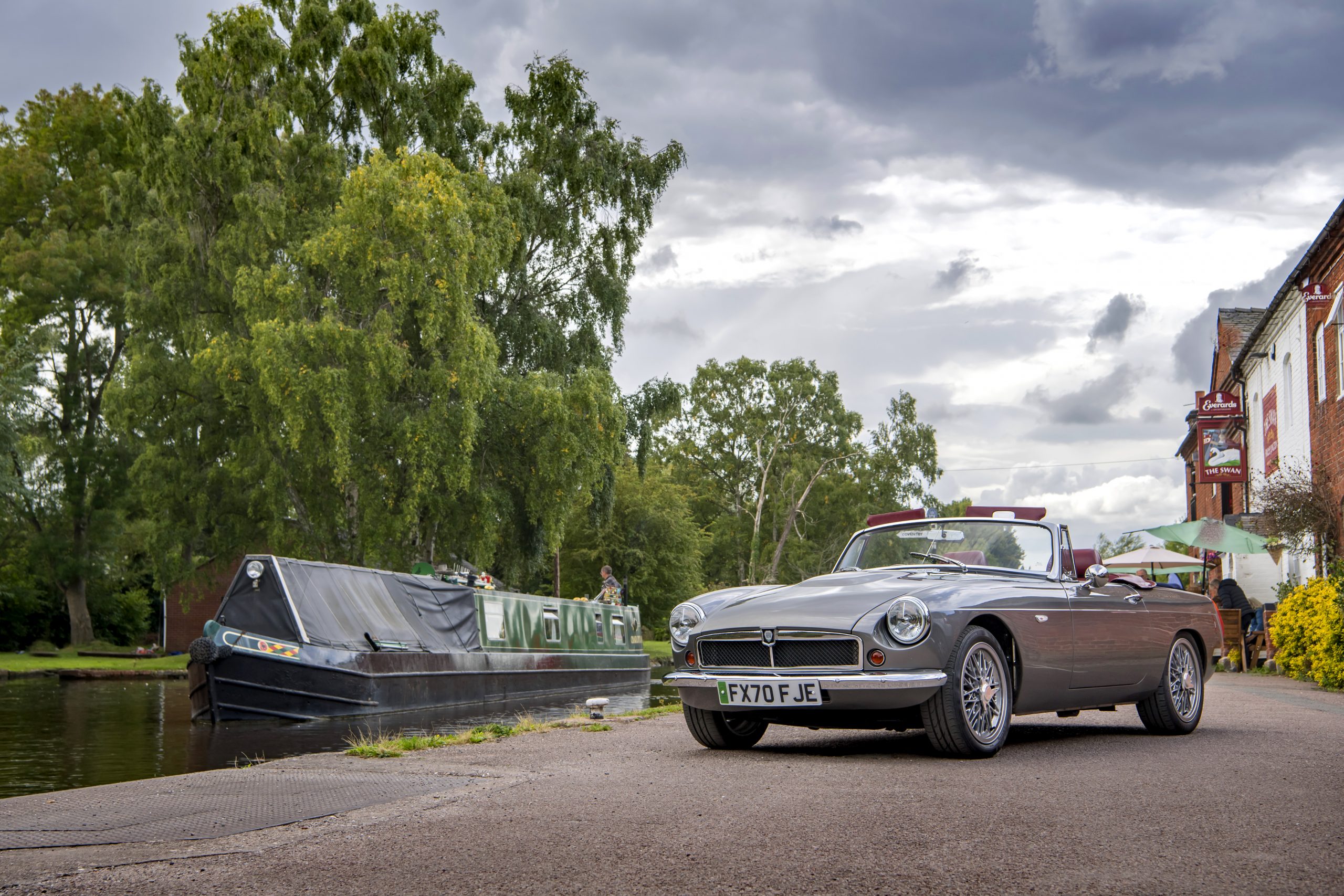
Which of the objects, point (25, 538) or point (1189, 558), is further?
point (25, 538)

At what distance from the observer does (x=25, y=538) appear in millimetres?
42938

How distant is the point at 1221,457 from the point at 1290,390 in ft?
22.8

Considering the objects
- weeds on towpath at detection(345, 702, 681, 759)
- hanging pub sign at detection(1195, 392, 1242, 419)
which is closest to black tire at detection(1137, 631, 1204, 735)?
weeds on towpath at detection(345, 702, 681, 759)

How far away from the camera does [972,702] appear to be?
7.55m

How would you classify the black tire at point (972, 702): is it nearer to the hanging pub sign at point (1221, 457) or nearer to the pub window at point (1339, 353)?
the pub window at point (1339, 353)

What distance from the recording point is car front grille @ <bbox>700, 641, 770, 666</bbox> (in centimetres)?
775

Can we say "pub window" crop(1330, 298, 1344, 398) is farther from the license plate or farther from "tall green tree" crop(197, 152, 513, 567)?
the license plate

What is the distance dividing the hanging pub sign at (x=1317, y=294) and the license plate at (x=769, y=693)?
1932cm

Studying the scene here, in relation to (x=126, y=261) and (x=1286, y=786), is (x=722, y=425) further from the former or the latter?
(x=1286, y=786)

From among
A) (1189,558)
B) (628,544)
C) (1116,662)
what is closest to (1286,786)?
(1116,662)

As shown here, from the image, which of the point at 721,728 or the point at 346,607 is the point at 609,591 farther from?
the point at 721,728

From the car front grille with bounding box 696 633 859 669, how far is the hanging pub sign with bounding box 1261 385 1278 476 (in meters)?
23.8

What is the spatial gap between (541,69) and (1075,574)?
27.9m

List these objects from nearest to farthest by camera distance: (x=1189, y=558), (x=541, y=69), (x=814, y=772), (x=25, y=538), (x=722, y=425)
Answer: (x=814, y=772)
(x=1189, y=558)
(x=541, y=69)
(x=25, y=538)
(x=722, y=425)
